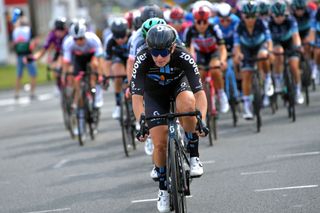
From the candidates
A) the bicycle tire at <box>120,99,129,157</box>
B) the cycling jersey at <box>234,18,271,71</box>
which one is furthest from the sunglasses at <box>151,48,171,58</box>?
the cycling jersey at <box>234,18,271,71</box>

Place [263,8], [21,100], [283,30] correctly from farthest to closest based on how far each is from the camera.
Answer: [21,100] → [283,30] → [263,8]

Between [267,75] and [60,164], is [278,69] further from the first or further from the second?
[60,164]

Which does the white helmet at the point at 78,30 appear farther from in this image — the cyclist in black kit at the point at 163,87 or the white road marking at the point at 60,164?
the cyclist in black kit at the point at 163,87

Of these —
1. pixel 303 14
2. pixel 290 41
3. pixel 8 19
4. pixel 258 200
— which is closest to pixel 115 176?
pixel 258 200

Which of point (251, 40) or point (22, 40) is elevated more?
point (22, 40)

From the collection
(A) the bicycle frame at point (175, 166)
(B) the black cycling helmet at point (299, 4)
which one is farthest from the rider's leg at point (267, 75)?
(A) the bicycle frame at point (175, 166)

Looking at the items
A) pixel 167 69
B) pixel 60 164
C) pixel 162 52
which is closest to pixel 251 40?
Answer: pixel 60 164

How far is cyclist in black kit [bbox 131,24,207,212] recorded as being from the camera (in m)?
9.13

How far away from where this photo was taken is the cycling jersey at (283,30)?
56.1 feet

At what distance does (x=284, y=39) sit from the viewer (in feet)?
56.5

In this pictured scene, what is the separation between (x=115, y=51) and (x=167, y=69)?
5.93m

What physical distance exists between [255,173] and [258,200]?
1762 millimetres

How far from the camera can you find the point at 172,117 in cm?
902

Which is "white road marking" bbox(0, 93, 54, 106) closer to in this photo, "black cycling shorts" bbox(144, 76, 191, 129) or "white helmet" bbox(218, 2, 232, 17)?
"white helmet" bbox(218, 2, 232, 17)
